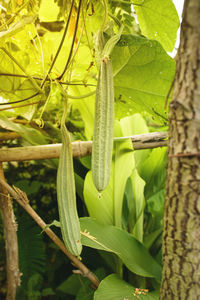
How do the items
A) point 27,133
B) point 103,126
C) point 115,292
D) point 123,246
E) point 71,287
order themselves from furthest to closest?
1. point 71,287
2. point 27,133
3. point 123,246
4. point 115,292
5. point 103,126

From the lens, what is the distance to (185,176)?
1.38 feet

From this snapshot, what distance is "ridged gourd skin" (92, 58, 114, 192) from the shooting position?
0.51 meters

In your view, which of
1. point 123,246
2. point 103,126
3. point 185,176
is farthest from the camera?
point 123,246

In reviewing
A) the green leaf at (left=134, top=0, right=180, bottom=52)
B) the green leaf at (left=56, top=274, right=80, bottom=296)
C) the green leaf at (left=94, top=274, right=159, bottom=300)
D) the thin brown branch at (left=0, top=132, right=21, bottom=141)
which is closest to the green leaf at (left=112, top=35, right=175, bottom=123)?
the green leaf at (left=134, top=0, right=180, bottom=52)

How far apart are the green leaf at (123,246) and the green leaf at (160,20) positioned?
0.57 metres

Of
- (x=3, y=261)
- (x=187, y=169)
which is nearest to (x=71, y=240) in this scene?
(x=187, y=169)

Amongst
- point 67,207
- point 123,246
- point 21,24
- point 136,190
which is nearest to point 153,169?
point 136,190

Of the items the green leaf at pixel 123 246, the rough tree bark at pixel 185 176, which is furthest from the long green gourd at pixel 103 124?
the green leaf at pixel 123 246

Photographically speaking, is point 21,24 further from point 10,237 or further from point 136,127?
point 136,127

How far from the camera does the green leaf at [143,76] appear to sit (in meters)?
0.69

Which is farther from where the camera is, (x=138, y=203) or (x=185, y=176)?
(x=138, y=203)

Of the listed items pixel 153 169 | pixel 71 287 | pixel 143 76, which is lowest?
pixel 71 287

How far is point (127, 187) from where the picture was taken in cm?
111

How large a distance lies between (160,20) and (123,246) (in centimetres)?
66
